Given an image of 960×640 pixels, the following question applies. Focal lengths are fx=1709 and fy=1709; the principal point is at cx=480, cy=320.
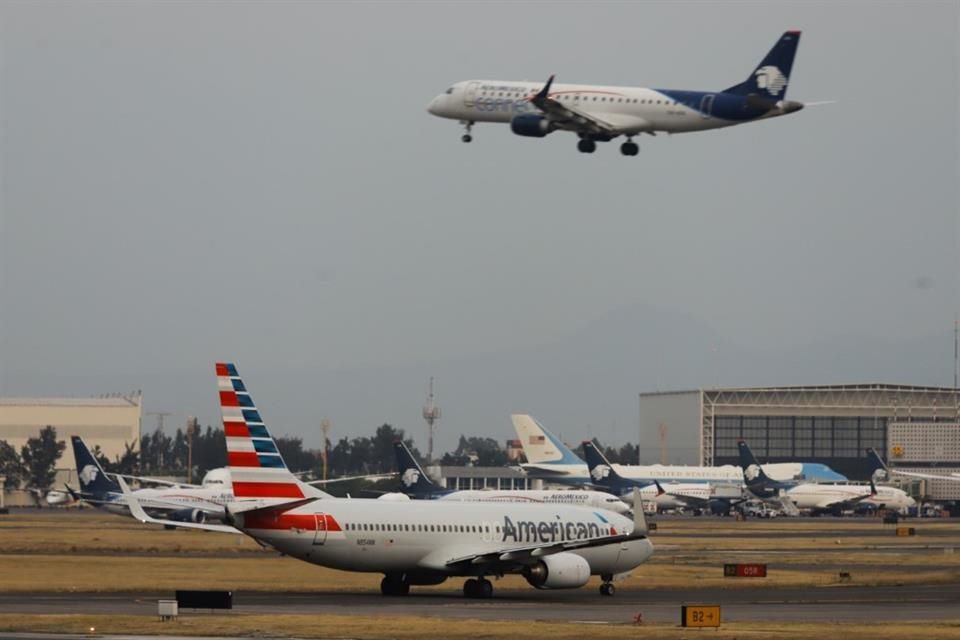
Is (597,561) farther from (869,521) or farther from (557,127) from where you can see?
Answer: (869,521)

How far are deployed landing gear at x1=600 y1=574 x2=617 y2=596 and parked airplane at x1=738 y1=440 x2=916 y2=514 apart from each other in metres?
111

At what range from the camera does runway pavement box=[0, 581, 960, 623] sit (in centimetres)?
4950

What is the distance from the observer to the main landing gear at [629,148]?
6706 centimetres

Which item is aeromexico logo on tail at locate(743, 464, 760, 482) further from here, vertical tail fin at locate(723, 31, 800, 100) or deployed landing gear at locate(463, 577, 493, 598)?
deployed landing gear at locate(463, 577, 493, 598)

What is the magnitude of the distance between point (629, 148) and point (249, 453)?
2123 centimetres

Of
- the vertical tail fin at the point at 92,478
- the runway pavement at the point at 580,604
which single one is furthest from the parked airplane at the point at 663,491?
the runway pavement at the point at 580,604

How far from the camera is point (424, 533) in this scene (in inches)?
2269

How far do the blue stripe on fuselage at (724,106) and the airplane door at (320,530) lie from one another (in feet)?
75.1

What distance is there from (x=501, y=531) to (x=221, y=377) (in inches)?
442

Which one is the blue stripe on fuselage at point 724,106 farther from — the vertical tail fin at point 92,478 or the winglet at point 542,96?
the vertical tail fin at point 92,478

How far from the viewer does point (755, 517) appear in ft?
567

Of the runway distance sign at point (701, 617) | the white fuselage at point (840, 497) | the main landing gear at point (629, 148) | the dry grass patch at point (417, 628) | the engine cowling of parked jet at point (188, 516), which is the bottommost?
the dry grass patch at point (417, 628)

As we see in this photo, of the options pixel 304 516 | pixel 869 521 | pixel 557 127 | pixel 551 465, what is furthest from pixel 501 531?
pixel 551 465

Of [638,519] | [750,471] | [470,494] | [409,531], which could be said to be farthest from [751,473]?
[409,531]
